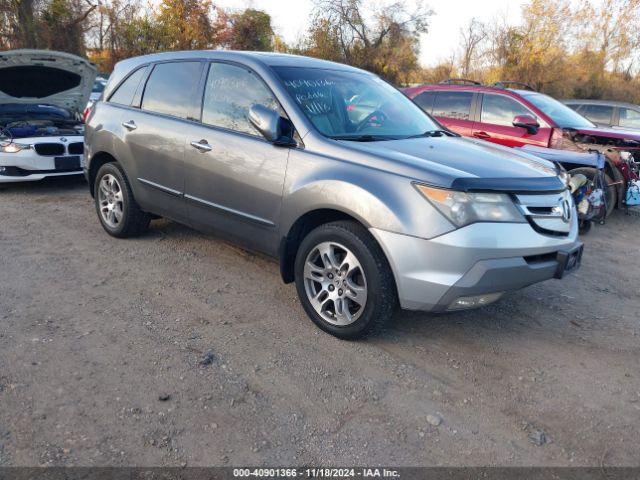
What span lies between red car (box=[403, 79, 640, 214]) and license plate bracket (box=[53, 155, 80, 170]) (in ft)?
16.6

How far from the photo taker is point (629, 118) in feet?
38.3

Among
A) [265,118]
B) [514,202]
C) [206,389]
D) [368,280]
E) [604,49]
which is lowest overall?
[206,389]

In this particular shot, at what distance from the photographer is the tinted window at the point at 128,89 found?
5.04 m

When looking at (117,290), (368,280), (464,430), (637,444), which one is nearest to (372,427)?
(464,430)

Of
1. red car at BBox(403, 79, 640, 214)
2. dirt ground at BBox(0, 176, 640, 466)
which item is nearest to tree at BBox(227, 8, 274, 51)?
red car at BBox(403, 79, 640, 214)

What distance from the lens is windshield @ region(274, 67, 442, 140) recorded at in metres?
3.83

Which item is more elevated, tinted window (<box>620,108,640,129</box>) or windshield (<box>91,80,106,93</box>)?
tinted window (<box>620,108,640,129</box>)

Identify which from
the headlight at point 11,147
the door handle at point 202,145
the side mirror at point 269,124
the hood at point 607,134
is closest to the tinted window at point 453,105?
the hood at point 607,134

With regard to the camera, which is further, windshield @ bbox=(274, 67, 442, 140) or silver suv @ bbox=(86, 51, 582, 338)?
windshield @ bbox=(274, 67, 442, 140)

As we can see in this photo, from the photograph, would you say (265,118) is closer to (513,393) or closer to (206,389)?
(206,389)

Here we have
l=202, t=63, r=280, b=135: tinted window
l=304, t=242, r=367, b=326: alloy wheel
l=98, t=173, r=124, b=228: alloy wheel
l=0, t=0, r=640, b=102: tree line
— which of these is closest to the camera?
l=304, t=242, r=367, b=326: alloy wheel

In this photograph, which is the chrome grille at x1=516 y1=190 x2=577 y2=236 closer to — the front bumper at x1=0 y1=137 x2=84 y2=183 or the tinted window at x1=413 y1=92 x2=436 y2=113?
the tinted window at x1=413 y1=92 x2=436 y2=113

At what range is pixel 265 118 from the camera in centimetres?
358

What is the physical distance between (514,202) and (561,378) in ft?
3.60
